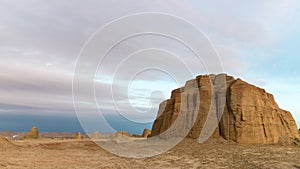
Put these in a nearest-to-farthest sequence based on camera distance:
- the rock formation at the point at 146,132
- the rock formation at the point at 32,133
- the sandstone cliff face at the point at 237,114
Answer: the sandstone cliff face at the point at 237,114, the rock formation at the point at 32,133, the rock formation at the point at 146,132

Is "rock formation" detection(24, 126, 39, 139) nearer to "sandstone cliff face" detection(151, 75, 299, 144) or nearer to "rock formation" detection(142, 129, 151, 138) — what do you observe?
"rock formation" detection(142, 129, 151, 138)

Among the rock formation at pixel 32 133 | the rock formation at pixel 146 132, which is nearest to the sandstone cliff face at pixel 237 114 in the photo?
the rock formation at pixel 146 132

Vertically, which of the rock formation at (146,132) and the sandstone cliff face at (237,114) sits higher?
the sandstone cliff face at (237,114)

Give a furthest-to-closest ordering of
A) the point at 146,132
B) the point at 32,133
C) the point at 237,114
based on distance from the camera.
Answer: the point at 146,132 < the point at 32,133 < the point at 237,114

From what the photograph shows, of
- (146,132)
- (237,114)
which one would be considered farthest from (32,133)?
(237,114)

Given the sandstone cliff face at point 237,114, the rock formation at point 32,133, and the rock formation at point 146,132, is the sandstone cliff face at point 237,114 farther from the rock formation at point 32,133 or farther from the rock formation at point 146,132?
the rock formation at point 32,133

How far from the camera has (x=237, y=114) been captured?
39531 millimetres

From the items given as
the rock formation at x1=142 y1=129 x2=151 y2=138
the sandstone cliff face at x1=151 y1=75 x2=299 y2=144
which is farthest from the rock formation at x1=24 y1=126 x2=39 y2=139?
the sandstone cliff face at x1=151 y1=75 x2=299 y2=144

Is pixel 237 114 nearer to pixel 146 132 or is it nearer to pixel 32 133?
pixel 146 132

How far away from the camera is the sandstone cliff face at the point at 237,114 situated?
3850 centimetres

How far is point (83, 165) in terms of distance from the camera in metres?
22.9

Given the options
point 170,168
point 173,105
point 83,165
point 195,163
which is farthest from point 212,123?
point 83,165

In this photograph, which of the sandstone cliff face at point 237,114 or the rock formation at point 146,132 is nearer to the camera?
the sandstone cliff face at point 237,114

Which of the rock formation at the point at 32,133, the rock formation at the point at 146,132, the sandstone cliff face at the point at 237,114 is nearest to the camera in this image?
the sandstone cliff face at the point at 237,114
